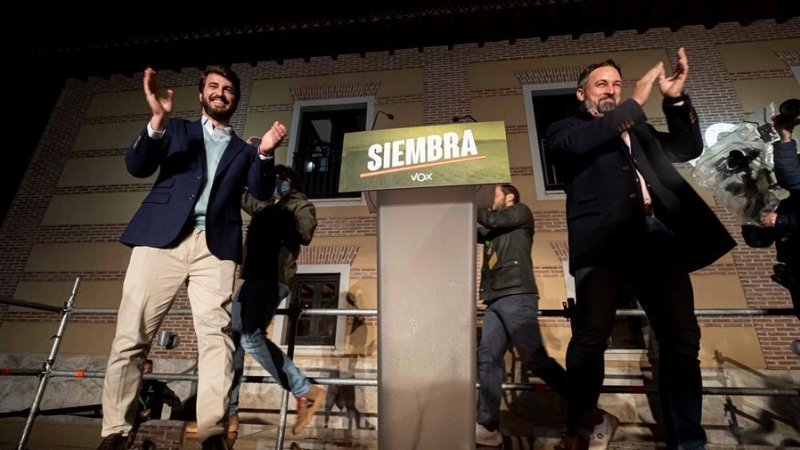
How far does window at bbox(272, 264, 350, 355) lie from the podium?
4710 mm

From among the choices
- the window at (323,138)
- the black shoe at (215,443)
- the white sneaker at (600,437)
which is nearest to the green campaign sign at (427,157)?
the black shoe at (215,443)

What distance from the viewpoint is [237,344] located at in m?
3.04

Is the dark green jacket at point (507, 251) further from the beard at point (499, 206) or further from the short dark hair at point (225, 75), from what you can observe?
the short dark hair at point (225, 75)

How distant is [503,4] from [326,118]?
3816mm

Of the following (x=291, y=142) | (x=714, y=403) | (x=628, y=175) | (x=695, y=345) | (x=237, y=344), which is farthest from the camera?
(x=291, y=142)

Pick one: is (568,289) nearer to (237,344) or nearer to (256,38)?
(237,344)

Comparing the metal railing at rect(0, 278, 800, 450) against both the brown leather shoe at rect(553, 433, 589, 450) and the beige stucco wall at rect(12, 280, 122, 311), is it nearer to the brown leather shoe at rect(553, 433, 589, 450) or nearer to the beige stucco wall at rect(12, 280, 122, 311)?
the brown leather shoe at rect(553, 433, 589, 450)

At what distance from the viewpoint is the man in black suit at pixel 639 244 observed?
172 cm

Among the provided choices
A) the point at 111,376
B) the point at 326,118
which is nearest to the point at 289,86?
the point at 326,118

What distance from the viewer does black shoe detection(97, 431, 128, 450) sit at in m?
1.67

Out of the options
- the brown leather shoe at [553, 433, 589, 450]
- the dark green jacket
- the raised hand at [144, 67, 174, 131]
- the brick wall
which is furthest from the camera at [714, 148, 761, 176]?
the raised hand at [144, 67, 174, 131]

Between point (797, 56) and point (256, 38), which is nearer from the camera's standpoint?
point (797, 56)

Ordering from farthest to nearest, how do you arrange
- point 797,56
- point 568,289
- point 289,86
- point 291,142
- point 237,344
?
1. point 289,86
2. point 291,142
3. point 797,56
4. point 568,289
5. point 237,344

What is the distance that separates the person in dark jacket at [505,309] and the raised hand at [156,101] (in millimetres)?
A: 2303
